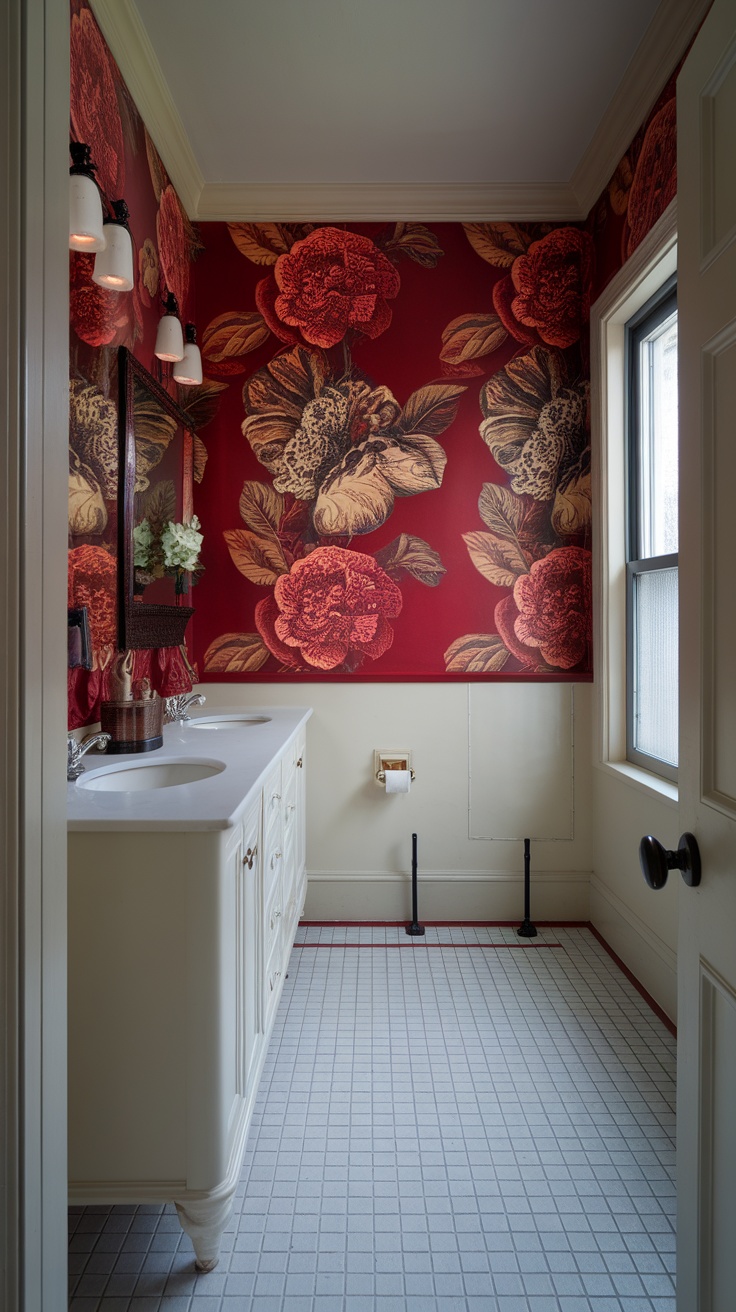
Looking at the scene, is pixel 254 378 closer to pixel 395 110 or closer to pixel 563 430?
pixel 395 110

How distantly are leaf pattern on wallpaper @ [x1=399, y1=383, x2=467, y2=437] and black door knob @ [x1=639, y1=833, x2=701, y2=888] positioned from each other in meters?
2.35

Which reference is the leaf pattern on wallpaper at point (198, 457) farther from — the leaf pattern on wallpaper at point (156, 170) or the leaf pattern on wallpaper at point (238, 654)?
the leaf pattern on wallpaper at point (156, 170)

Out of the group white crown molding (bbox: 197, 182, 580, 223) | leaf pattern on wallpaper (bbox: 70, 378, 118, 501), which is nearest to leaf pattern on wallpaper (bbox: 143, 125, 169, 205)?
white crown molding (bbox: 197, 182, 580, 223)

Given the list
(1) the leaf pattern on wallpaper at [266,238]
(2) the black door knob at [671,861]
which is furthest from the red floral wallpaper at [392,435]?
(2) the black door knob at [671,861]

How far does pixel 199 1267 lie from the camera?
1396mm

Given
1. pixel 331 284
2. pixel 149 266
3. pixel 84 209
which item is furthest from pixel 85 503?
pixel 331 284

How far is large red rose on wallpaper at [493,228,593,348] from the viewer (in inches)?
118

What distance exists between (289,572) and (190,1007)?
1956 millimetres

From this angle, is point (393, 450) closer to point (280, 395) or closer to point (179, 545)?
point (280, 395)

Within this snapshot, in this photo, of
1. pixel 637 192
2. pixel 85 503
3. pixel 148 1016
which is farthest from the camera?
pixel 637 192

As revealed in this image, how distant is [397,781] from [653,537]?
1306mm

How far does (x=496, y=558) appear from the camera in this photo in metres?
3.04

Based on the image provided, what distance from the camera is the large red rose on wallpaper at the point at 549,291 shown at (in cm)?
300

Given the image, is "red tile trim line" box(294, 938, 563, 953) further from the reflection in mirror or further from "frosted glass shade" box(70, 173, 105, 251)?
"frosted glass shade" box(70, 173, 105, 251)
